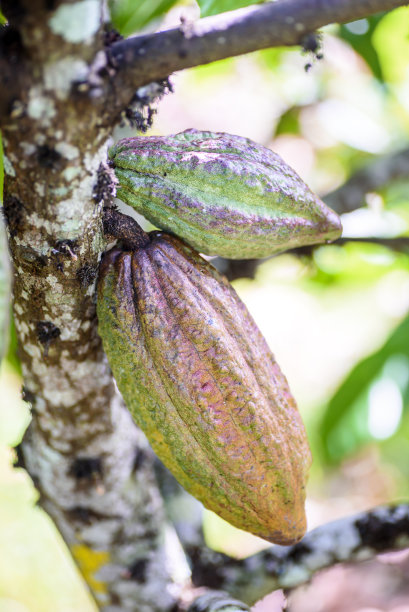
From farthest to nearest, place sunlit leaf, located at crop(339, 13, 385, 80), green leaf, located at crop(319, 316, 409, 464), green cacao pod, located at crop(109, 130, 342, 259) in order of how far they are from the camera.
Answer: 1. green leaf, located at crop(319, 316, 409, 464)
2. sunlit leaf, located at crop(339, 13, 385, 80)
3. green cacao pod, located at crop(109, 130, 342, 259)

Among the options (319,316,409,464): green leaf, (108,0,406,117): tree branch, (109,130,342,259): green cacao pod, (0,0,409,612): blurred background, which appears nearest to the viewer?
(108,0,406,117): tree branch

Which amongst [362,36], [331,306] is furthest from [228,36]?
[331,306]

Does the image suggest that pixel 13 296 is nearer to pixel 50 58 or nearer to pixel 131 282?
pixel 131 282

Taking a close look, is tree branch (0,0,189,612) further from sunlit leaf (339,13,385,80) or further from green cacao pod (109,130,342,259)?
sunlit leaf (339,13,385,80)

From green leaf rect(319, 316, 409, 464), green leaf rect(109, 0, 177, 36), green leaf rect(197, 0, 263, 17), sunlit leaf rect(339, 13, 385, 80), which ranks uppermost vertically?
sunlit leaf rect(339, 13, 385, 80)

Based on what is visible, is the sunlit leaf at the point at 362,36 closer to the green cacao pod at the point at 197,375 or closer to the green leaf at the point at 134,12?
the green leaf at the point at 134,12

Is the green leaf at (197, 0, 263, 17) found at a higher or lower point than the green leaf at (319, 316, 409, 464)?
higher

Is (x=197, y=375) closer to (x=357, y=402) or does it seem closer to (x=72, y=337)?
(x=72, y=337)

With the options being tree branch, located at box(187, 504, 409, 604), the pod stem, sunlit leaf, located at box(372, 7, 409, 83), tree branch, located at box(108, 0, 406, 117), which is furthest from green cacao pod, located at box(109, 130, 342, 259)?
sunlit leaf, located at box(372, 7, 409, 83)
